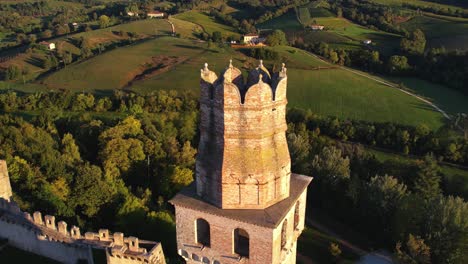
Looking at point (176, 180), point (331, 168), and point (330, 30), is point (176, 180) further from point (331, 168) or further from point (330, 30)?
point (330, 30)

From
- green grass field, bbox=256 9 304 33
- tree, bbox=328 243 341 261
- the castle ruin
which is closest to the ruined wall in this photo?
the castle ruin

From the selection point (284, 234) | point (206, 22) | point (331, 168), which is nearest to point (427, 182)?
point (331, 168)

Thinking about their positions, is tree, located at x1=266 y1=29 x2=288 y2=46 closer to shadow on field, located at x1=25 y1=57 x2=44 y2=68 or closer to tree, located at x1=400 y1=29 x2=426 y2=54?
tree, located at x1=400 y1=29 x2=426 y2=54

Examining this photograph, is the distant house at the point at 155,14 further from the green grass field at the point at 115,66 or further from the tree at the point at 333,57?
the tree at the point at 333,57

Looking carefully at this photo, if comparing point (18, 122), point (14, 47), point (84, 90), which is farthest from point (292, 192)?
point (14, 47)

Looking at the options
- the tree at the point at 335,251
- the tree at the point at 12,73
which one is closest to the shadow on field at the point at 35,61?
the tree at the point at 12,73

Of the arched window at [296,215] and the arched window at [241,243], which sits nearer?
the arched window at [241,243]

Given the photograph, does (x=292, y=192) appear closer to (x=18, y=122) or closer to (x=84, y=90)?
(x=18, y=122)
